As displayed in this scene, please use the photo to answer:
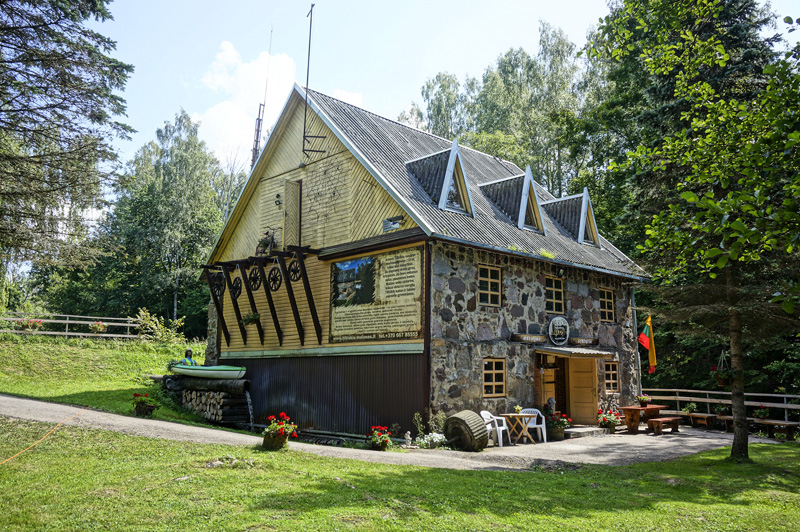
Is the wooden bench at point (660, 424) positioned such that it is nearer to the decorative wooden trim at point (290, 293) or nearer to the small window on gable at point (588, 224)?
the small window on gable at point (588, 224)

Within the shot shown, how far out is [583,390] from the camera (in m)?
18.5

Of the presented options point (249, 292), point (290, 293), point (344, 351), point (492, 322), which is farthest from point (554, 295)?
point (249, 292)

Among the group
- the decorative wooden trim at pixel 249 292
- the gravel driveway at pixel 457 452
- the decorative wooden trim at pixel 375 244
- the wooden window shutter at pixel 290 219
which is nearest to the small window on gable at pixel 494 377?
the gravel driveway at pixel 457 452

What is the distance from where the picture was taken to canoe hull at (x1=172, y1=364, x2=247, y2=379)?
18500 mm

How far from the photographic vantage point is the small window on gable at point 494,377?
49.9ft

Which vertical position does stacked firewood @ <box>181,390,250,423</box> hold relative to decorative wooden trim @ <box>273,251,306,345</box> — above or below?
below

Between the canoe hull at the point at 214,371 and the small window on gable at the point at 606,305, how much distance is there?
11675mm

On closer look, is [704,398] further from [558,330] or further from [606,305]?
[558,330]

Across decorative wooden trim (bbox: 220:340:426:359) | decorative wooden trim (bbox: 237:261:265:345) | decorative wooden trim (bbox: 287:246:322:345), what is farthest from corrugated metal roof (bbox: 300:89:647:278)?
decorative wooden trim (bbox: 237:261:265:345)

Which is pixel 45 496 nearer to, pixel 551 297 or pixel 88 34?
pixel 88 34

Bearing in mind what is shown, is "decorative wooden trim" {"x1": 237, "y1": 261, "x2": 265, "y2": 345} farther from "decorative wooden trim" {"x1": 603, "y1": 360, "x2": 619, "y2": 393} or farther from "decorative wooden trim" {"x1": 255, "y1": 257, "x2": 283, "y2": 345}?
"decorative wooden trim" {"x1": 603, "y1": 360, "x2": 619, "y2": 393}

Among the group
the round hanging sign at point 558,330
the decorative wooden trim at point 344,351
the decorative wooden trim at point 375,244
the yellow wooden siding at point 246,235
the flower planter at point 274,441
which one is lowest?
the flower planter at point 274,441

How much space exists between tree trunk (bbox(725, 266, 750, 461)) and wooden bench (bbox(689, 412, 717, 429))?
7.59 m

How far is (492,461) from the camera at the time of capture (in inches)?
452
